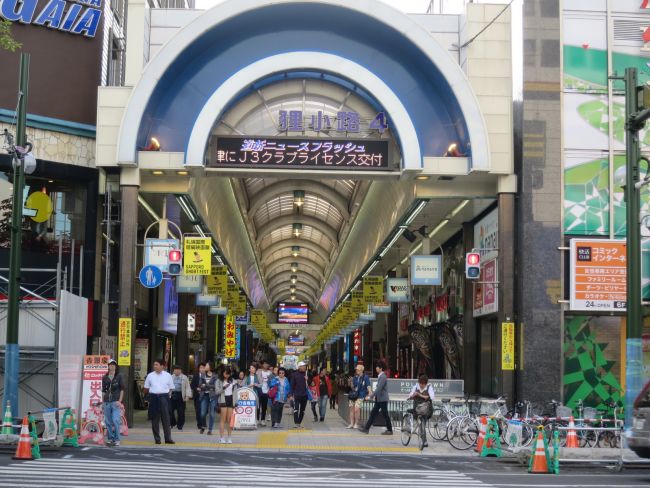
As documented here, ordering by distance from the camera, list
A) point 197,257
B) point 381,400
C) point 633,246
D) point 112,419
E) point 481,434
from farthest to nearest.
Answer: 1. point 197,257
2. point 381,400
3. point 112,419
4. point 481,434
5. point 633,246

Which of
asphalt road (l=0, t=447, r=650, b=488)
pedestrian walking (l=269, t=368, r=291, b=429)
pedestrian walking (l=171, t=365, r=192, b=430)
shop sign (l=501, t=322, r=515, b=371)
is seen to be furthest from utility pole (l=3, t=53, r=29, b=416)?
shop sign (l=501, t=322, r=515, b=371)

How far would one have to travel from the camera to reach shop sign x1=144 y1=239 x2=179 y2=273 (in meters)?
25.8

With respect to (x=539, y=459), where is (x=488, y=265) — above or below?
above

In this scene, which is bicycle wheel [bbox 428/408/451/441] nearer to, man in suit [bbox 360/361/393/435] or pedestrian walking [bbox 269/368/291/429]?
man in suit [bbox 360/361/393/435]

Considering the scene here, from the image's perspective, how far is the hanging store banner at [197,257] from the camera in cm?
2697

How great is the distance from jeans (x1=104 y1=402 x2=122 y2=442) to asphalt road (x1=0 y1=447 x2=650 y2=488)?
94 centimetres

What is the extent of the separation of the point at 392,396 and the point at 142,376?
520 inches

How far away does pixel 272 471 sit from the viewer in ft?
52.4

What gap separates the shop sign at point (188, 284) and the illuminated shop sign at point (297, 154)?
25.3 ft

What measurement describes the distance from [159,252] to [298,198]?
2069 centimetres

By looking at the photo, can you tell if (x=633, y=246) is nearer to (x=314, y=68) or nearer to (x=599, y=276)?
(x=599, y=276)

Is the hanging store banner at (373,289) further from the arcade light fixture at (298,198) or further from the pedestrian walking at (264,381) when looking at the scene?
the pedestrian walking at (264,381)

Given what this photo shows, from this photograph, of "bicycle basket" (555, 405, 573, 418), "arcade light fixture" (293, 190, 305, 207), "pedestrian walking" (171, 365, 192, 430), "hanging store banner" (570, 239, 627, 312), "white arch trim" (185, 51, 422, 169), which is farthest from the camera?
"arcade light fixture" (293, 190, 305, 207)

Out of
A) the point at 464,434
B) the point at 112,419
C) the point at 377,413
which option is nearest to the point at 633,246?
the point at 464,434
